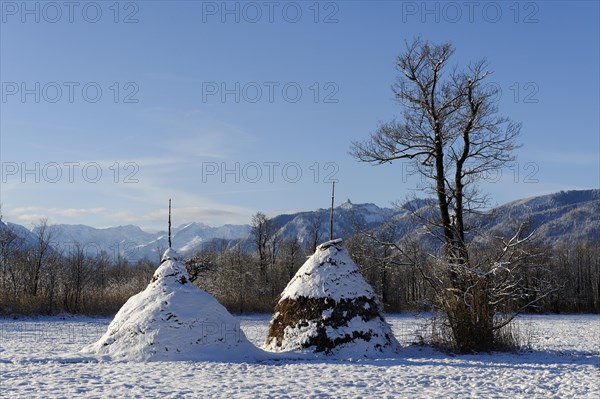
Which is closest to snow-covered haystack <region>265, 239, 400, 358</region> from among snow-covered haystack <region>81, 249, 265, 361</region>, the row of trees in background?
snow-covered haystack <region>81, 249, 265, 361</region>

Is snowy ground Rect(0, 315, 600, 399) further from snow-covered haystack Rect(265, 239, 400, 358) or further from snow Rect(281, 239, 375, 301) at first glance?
A: snow Rect(281, 239, 375, 301)

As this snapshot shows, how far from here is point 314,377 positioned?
468 inches

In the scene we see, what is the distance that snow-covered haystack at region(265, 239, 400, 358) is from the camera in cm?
1505

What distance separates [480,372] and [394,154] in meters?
10.0

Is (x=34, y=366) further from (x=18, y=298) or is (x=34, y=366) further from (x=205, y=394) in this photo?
(x=18, y=298)

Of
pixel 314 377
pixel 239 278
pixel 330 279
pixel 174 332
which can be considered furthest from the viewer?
pixel 239 278

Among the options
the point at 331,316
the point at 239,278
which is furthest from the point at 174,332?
the point at 239,278

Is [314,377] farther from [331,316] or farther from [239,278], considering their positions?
[239,278]

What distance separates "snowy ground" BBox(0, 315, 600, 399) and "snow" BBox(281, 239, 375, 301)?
6.53 ft

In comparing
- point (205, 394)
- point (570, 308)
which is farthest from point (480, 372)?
point (570, 308)

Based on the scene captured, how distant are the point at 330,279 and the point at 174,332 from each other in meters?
4.36

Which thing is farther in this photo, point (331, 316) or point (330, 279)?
point (330, 279)

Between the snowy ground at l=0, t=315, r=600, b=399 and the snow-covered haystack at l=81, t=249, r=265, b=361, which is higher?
the snow-covered haystack at l=81, t=249, r=265, b=361

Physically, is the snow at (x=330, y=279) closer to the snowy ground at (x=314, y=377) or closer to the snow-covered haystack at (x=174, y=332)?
the snowy ground at (x=314, y=377)
